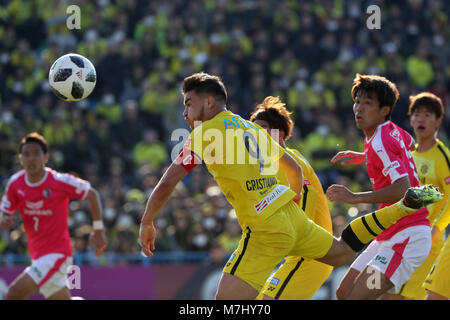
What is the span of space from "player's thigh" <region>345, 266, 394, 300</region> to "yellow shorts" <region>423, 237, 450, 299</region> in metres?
1.61

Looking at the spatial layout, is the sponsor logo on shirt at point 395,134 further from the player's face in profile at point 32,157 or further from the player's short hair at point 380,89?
the player's face in profile at point 32,157

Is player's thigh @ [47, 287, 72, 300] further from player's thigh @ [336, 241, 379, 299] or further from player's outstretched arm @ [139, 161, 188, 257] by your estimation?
player's thigh @ [336, 241, 379, 299]

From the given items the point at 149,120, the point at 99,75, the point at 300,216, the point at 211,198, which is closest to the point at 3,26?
the point at 99,75

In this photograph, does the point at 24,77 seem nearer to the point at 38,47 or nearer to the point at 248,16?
the point at 38,47

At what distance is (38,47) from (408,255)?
13.8m

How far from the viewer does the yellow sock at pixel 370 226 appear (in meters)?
6.44

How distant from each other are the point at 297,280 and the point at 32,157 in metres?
3.84

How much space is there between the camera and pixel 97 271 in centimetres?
1211

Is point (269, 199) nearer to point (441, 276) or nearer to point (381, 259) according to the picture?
point (381, 259)

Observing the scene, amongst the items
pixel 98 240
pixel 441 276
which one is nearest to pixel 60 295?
pixel 98 240

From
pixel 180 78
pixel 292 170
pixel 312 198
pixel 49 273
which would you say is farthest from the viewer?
pixel 180 78

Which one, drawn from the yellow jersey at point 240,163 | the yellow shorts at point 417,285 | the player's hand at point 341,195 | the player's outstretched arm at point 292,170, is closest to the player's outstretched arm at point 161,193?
the yellow jersey at point 240,163

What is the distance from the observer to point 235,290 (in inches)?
228

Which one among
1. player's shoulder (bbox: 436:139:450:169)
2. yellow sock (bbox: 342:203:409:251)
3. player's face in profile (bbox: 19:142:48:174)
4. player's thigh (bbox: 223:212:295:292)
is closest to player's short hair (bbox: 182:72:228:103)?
player's thigh (bbox: 223:212:295:292)
